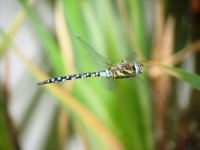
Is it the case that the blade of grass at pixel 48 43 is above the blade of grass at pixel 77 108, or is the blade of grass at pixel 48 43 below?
above

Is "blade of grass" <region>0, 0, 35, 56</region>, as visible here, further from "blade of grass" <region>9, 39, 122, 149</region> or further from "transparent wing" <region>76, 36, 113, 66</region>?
"transparent wing" <region>76, 36, 113, 66</region>

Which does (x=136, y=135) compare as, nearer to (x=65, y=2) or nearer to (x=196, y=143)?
(x=196, y=143)

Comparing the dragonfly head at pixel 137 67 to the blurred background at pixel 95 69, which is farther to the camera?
the blurred background at pixel 95 69

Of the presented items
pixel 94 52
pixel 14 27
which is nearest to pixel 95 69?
pixel 94 52

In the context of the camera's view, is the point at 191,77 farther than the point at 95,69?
No

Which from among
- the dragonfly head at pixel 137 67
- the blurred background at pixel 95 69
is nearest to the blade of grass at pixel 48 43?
the blurred background at pixel 95 69

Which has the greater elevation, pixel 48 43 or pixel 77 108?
pixel 48 43

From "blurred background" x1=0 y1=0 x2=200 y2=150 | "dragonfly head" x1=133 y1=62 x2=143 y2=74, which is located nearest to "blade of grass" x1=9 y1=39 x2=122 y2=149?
"blurred background" x1=0 y1=0 x2=200 y2=150

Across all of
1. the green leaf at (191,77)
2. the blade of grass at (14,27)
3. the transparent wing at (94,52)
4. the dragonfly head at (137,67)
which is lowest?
the green leaf at (191,77)

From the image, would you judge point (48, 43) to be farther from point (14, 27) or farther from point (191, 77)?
point (191, 77)

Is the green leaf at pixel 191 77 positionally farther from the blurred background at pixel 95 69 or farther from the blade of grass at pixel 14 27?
the blade of grass at pixel 14 27
